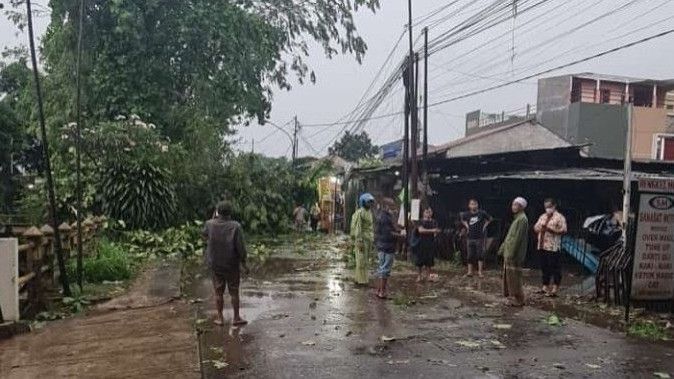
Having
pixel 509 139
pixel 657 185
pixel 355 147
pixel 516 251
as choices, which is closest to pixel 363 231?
pixel 516 251

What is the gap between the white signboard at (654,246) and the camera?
8758 mm

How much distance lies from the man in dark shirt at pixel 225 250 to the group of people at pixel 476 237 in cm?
308

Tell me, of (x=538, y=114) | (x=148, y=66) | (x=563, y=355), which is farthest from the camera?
(x=538, y=114)

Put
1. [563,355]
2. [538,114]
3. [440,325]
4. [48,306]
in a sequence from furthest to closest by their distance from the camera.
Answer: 1. [538,114]
2. [48,306]
3. [440,325]
4. [563,355]

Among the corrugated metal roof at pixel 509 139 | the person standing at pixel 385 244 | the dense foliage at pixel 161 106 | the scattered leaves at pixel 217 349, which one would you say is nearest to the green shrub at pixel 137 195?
the dense foliage at pixel 161 106

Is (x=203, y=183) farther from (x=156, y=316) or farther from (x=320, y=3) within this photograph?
(x=156, y=316)

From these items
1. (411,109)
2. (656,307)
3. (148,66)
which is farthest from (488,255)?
(148,66)

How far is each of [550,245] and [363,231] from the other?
3.24 metres

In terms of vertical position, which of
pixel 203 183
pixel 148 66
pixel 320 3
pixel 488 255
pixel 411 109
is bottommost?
pixel 488 255

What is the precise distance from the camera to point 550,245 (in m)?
11.3

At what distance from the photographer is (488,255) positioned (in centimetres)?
1739

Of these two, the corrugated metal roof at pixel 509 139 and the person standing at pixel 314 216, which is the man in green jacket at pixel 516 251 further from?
the person standing at pixel 314 216

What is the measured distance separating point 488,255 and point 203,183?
970cm

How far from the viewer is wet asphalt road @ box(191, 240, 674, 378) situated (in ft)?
20.1
